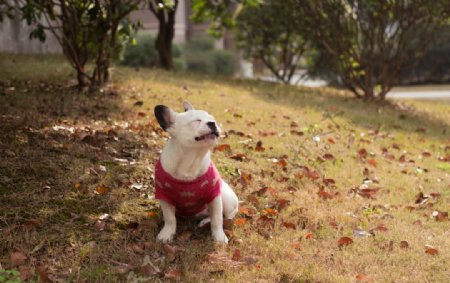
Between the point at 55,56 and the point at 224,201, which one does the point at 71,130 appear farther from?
the point at 55,56

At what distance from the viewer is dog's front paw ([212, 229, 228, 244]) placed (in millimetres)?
4494

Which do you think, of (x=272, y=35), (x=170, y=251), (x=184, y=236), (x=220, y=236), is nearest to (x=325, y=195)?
(x=220, y=236)

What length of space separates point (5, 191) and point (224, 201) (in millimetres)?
1873

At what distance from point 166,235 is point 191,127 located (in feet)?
2.98

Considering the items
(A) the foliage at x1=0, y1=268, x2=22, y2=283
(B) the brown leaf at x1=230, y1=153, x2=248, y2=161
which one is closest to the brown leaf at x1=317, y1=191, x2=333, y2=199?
(B) the brown leaf at x1=230, y1=153, x2=248, y2=161

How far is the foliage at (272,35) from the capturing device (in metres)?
14.8

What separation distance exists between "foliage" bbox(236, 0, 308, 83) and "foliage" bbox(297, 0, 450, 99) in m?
1.23

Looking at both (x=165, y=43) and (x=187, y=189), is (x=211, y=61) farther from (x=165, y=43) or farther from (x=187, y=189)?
(x=187, y=189)

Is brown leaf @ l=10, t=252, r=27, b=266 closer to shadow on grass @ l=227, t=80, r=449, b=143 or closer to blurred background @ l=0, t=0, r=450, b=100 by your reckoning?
blurred background @ l=0, t=0, r=450, b=100

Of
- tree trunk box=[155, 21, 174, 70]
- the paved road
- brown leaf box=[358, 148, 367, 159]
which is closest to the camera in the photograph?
brown leaf box=[358, 148, 367, 159]

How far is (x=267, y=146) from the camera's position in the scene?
7.43 meters

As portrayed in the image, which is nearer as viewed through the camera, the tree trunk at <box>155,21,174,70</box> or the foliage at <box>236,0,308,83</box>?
the tree trunk at <box>155,21,174,70</box>

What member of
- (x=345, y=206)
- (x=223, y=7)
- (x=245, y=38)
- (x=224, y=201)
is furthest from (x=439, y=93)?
(x=224, y=201)

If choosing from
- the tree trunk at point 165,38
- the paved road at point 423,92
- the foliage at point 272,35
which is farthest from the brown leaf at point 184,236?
the paved road at point 423,92
